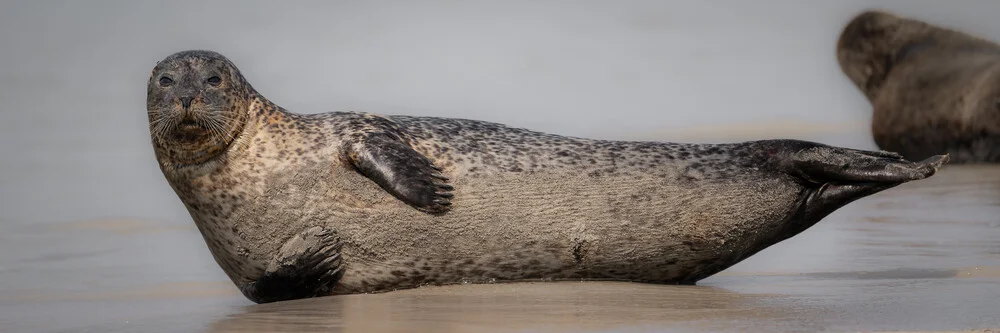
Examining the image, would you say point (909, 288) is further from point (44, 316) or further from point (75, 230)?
point (75, 230)

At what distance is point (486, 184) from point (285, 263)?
39.0 inches

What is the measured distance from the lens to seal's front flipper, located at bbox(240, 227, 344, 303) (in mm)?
7359

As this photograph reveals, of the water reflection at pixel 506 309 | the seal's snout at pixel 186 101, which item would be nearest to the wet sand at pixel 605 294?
the water reflection at pixel 506 309

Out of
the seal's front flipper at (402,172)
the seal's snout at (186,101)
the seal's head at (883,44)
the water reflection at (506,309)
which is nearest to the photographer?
the water reflection at (506,309)

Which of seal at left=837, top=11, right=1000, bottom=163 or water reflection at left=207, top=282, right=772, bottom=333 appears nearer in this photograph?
water reflection at left=207, top=282, right=772, bottom=333

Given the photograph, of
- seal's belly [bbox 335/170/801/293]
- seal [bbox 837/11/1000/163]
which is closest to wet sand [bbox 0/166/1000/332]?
seal's belly [bbox 335/170/801/293]

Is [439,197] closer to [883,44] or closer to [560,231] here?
[560,231]

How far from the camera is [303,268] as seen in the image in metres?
7.36

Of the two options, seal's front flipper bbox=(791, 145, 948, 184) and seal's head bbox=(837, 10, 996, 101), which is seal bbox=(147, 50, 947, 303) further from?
seal's head bbox=(837, 10, 996, 101)

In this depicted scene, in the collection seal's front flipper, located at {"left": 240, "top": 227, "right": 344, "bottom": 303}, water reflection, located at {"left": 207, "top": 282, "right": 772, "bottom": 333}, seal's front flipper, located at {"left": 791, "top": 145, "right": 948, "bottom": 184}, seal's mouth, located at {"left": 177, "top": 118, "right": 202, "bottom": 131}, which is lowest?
water reflection, located at {"left": 207, "top": 282, "right": 772, "bottom": 333}

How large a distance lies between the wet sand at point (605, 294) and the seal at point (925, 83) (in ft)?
10.7

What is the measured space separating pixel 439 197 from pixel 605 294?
95 cm

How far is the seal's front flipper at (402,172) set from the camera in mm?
7266

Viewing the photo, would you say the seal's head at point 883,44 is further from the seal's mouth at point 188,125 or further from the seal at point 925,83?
the seal's mouth at point 188,125
